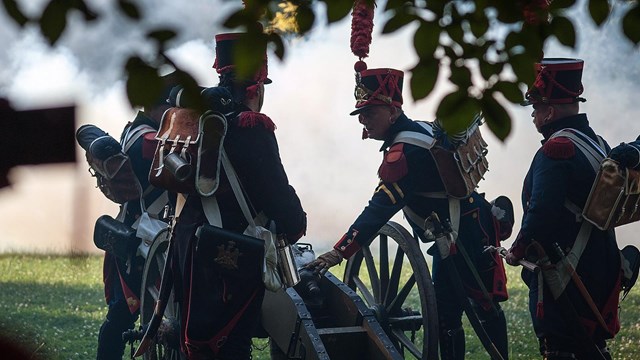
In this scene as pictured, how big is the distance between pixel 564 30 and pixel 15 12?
139 centimetres

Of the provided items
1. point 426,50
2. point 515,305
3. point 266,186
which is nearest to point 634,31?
point 426,50

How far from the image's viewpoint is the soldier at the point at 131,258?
5949 mm

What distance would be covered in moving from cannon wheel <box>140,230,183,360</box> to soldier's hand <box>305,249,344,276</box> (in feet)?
2.18

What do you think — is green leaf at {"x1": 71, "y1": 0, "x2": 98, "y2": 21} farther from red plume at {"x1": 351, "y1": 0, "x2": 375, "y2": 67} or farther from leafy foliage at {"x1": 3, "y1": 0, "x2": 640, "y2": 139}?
red plume at {"x1": 351, "y1": 0, "x2": 375, "y2": 67}

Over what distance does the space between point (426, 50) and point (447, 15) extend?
7.1 inches

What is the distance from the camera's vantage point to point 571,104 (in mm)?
5344

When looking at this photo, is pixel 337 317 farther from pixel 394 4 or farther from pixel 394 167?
pixel 394 4

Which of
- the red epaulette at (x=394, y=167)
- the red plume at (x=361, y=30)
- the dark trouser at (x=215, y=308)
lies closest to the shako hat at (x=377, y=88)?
the red plume at (x=361, y=30)

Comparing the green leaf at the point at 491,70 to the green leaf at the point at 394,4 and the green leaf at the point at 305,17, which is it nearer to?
the green leaf at the point at 394,4

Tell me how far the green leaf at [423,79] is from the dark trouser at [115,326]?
3.66m

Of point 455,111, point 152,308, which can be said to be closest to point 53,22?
point 455,111

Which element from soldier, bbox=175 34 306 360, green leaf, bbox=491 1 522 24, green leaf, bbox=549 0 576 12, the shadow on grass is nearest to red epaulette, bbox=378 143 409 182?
soldier, bbox=175 34 306 360

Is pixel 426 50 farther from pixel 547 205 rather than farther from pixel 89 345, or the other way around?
pixel 89 345

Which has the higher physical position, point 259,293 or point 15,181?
point 15,181
